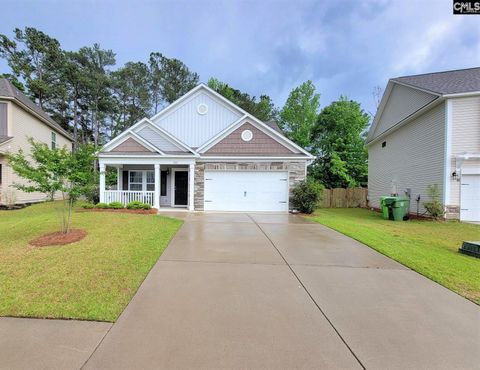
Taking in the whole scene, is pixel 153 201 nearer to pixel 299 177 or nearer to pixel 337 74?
pixel 299 177

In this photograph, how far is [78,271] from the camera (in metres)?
4.23

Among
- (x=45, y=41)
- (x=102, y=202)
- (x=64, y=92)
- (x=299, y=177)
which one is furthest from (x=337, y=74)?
(x=45, y=41)

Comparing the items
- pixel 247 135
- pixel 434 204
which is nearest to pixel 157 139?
pixel 247 135

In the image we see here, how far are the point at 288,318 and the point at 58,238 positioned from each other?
6.23 m

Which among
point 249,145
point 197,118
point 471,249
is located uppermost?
point 197,118

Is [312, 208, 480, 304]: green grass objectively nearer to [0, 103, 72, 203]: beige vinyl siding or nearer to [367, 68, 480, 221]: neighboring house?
[367, 68, 480, 221]: neighboring house

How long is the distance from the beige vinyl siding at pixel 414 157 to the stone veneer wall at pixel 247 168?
608 centimetres

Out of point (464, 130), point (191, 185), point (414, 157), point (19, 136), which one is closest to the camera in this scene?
point (464, 130)

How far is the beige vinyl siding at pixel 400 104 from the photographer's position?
13038 mm

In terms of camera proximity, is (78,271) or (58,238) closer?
(78,271)

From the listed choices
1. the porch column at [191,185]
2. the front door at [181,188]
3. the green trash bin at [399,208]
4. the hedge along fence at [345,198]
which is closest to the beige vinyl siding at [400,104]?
the hedge along fence at [345,198]

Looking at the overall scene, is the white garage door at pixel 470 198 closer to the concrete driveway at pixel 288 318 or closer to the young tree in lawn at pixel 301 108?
the concrete driveway at pixel 288 318

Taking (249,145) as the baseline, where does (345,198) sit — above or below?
below

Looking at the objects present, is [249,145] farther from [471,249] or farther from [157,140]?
[471,249]
